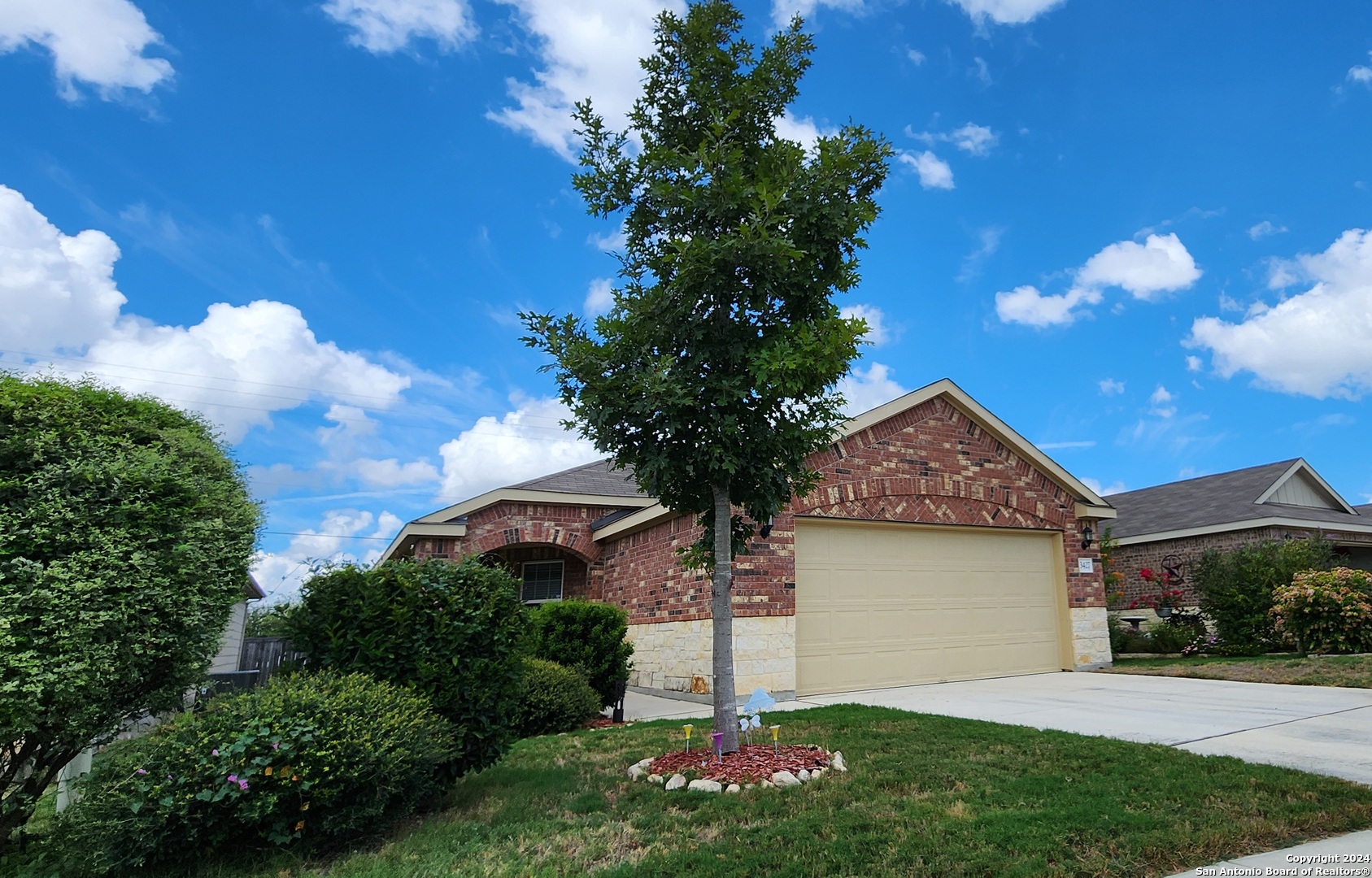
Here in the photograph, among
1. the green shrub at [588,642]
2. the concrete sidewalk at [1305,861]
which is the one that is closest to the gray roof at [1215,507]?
the green shrub at [588,642]

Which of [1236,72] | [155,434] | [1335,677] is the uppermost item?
[1236,72]

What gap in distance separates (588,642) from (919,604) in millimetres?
5225

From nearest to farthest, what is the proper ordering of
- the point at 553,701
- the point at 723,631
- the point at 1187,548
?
1. the point at 723,631
2. the point at 553,701
3. the point at 1187,548

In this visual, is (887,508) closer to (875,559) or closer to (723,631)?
(875,559)

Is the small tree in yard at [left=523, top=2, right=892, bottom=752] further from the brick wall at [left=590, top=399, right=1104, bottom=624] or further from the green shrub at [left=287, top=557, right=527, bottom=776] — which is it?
the brick wall at [left=590, top=399, right=1104, bottom=624]

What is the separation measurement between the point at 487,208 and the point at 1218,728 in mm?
10800

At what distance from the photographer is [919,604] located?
36.4 feet

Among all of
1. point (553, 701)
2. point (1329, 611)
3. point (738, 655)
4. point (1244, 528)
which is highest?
point (1244, 528)

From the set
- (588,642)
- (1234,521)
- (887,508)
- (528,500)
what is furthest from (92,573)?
(1234,521)

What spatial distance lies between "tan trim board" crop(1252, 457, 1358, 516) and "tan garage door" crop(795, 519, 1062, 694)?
9559mm

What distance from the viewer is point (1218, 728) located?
21.3ft

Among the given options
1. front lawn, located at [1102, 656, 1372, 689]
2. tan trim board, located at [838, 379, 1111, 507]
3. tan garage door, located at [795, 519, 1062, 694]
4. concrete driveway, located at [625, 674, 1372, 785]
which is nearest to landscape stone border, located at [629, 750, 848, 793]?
concrete driveway, located at [625, 674, 1372, 785]

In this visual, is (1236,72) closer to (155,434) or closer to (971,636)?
(971,636)

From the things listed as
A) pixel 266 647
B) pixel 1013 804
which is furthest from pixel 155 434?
pixel 266 647
